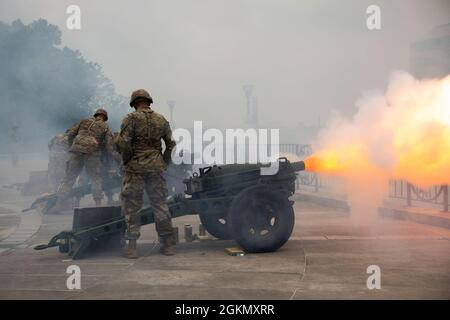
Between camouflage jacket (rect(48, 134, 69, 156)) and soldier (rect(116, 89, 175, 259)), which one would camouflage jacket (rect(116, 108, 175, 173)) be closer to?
soldier (rect(116, 89, 175, 259))

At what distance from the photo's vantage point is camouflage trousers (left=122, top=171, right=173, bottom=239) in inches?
262

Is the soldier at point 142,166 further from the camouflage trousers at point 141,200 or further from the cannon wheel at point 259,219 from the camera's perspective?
the cannon wheel at point 259,219

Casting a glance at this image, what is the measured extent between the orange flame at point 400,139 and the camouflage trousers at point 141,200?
2.47 m

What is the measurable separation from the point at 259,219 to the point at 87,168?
4547 mm

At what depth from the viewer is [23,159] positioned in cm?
2575

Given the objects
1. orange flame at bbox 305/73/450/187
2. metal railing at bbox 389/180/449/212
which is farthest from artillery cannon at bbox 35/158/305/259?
metal railing at bbox 389/180/449/212

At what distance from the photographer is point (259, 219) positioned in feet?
22.0

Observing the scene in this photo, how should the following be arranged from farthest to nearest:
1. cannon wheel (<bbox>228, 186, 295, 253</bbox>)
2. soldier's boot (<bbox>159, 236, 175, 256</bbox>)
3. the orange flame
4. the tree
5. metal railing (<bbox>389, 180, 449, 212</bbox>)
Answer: the tree < metal railing (<bbox>389, 180, 449, 212</bbox>) < the orange flame < soldier's boot (<bbox>159, 236, 175, 256</bbox>) < cannon wheel (<bbox>228, 186, 295, 253</bbox>)

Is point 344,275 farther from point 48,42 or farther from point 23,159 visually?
point 23,159

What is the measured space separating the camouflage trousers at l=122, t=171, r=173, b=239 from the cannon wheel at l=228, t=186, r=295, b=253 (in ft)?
2.54

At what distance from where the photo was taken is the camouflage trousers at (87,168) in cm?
1021

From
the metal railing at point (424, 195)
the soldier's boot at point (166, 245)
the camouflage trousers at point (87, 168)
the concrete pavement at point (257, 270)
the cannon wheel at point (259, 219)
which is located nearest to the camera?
the concrete pavement at point (257, 270)

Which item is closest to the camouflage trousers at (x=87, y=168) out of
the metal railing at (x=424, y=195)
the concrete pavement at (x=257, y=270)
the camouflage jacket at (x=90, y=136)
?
the camouflage jacket at (x=90, y=136)
